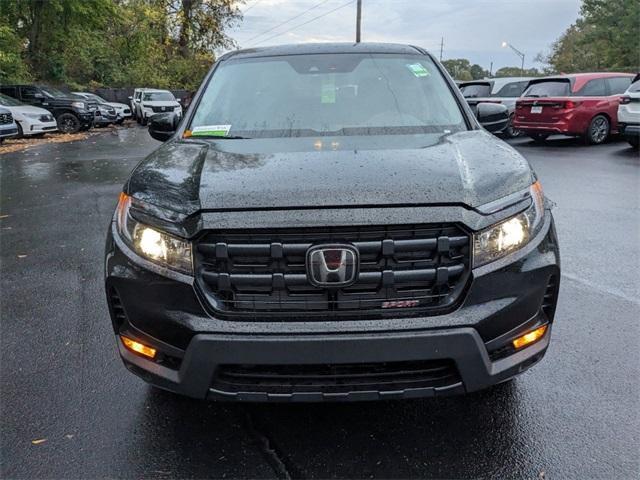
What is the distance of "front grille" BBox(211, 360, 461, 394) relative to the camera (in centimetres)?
219

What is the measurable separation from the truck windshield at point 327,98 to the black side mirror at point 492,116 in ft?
1.45

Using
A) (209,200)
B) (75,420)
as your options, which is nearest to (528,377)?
(209,200)

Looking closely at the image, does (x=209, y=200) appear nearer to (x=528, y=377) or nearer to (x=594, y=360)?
(x=528, y=377)

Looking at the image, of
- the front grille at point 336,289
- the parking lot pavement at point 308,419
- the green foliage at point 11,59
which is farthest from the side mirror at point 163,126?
the green foliage at point 11,59

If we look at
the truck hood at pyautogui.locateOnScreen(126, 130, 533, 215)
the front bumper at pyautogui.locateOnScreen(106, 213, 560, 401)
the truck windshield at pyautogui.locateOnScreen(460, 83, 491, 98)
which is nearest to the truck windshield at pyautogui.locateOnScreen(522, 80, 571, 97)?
the truck windshield at pyautogui.locateOnScreen(460, 83, 491, 98)

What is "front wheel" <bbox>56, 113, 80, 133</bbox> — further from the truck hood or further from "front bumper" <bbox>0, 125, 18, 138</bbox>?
the truck hood

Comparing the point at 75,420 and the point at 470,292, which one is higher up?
the point at 470,292

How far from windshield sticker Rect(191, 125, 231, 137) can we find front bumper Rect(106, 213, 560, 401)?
111 cm

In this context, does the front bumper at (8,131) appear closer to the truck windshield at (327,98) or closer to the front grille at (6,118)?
the front grille at (6,118)

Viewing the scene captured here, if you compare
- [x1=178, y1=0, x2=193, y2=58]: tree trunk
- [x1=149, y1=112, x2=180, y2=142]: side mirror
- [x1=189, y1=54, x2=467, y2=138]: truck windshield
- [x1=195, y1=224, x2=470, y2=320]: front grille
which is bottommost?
[x1=195, y1=224, x2=470, y2=320]: front grille

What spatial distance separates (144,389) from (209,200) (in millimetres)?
1285

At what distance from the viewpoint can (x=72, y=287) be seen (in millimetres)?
4586

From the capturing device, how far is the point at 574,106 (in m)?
13.4

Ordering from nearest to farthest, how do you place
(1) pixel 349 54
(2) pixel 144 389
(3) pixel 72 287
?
(2) pixel 144 389, (1) pixel 349 54, (3) pixel 72 287
